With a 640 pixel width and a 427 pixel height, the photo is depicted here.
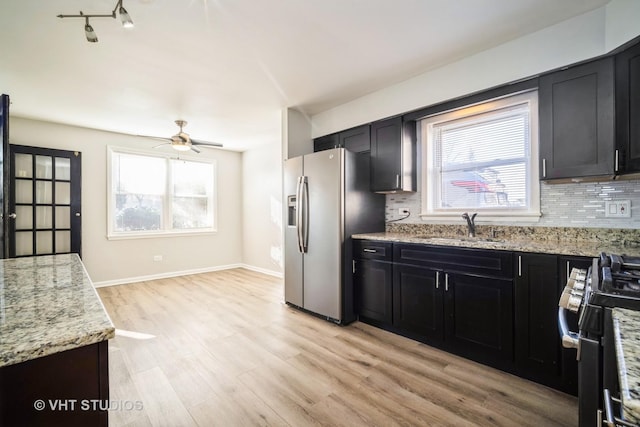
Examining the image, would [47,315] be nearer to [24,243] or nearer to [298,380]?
[298,380]

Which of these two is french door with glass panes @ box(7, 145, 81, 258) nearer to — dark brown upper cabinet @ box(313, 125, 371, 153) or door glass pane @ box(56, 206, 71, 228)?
door glass pane @ box(56, 206, 71, 228)

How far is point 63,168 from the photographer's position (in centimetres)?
446

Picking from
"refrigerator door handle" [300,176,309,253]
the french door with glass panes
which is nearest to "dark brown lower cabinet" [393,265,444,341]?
"refrigerator door handle" [300,176,309,253]

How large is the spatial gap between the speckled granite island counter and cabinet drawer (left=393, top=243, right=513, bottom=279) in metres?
2.33

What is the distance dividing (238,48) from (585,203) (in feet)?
10.1

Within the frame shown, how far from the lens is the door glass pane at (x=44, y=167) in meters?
4.26

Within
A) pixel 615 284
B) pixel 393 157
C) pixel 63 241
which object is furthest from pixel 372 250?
pixel 63 241

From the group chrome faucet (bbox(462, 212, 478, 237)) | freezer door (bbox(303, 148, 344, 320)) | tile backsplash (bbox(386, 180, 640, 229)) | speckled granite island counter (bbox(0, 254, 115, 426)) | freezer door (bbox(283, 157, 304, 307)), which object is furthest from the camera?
freezer door (bbox(283, 157, 304, 307))

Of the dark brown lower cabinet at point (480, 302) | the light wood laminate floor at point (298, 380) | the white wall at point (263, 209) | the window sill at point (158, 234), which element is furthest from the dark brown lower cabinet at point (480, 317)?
the window sill at point (158, 234)

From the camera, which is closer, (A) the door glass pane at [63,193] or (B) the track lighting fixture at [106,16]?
(B) the track lighting fixture at [106,16]

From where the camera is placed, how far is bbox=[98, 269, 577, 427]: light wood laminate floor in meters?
1.73

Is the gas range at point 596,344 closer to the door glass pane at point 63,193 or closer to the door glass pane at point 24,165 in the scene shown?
the door glass pane at point 63,193

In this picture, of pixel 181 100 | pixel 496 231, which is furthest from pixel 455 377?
pixel 181 100

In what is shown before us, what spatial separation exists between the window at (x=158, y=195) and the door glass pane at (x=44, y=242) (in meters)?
0.74
